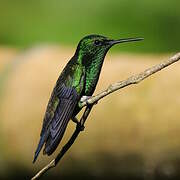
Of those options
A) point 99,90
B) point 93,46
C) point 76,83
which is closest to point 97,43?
point 93,46

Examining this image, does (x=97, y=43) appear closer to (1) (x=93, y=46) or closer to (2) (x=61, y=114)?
(1) (x=93, y=46)

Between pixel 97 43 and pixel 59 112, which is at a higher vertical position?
pixel 97 43

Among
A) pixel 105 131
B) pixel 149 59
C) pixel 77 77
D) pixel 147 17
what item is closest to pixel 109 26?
pixel 147 17

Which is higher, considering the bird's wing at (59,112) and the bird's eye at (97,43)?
the bird's eye at (97,43)

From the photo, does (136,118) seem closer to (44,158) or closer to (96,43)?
(44,158)

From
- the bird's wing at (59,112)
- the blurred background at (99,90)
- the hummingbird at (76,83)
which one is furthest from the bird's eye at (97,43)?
the blurred background at (99,90)

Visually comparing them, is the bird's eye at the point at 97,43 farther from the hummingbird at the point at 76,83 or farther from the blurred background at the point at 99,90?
the blurred background at the point at 99,90
